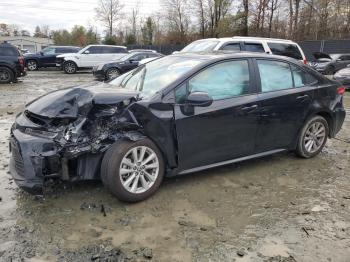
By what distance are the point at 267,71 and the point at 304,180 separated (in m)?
1.52

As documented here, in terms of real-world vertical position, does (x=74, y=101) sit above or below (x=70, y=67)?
below

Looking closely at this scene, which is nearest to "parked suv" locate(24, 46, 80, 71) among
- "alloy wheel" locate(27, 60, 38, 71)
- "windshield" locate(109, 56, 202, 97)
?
"alloy wheel" locate(27, 60, 38, 71)

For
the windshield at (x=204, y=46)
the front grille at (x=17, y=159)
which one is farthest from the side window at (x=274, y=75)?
the windshield at (x=204, y=46)

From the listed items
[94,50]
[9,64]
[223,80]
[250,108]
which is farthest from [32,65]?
[250,108]

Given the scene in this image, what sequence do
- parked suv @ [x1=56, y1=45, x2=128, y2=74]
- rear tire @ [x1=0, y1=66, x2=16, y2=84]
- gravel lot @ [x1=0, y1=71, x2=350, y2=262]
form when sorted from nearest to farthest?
gravel lot @ [x1=0, y1=71, x2=350, y2=262]
rear tire @ [x1=0, y1=66, x2=16, y2=84]
parked suv @ [x1=56, y1=45, x2=128, y2=74]

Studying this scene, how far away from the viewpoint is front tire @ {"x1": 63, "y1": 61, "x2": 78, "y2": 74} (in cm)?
2267

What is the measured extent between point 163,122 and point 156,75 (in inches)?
35.9

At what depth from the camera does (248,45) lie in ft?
34.3

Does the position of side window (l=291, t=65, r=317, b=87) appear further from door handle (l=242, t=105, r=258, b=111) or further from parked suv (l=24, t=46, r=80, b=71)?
parked suv (l=24, t=46, r=80, b=71)

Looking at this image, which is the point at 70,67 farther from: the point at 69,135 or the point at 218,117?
the point at 69,135

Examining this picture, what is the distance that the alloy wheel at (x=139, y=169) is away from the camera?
3.88 m

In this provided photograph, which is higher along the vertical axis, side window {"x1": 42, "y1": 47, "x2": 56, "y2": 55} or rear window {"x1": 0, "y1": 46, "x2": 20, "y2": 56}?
side window {"x1": 42, "y1": 47, "x2": 56, "y2": 55}

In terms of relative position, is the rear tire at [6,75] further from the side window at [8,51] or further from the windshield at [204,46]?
the windshield at [204,46]

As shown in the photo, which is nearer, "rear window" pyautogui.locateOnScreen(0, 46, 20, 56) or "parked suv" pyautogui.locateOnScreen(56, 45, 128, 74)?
"rear window" pyautogui.locateOnScreen(0, 46, 20, 56)
